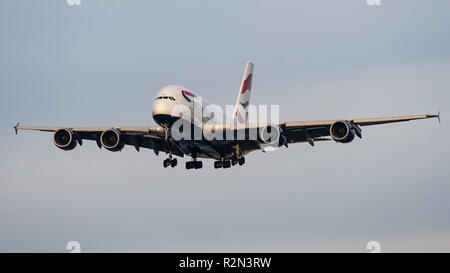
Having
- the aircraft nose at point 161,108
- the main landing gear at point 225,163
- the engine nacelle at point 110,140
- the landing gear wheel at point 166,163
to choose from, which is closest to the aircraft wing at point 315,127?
the main landing gear at point 225,163

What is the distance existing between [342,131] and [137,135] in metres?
17.4

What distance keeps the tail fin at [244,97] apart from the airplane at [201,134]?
9344 mm

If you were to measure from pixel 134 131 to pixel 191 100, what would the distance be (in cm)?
575

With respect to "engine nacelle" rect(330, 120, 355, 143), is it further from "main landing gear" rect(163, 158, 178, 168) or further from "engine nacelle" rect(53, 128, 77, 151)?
"engine nacelle" rect(53, 128, 77, 151)

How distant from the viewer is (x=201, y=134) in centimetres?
7450

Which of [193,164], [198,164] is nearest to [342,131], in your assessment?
[198,164]

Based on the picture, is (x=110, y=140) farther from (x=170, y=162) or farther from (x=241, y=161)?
(x=241, y=161)

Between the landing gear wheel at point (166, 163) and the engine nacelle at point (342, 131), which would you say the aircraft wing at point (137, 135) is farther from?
the engine nacelle at point (342, 131)

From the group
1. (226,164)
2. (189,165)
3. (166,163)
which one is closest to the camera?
(166,163)
